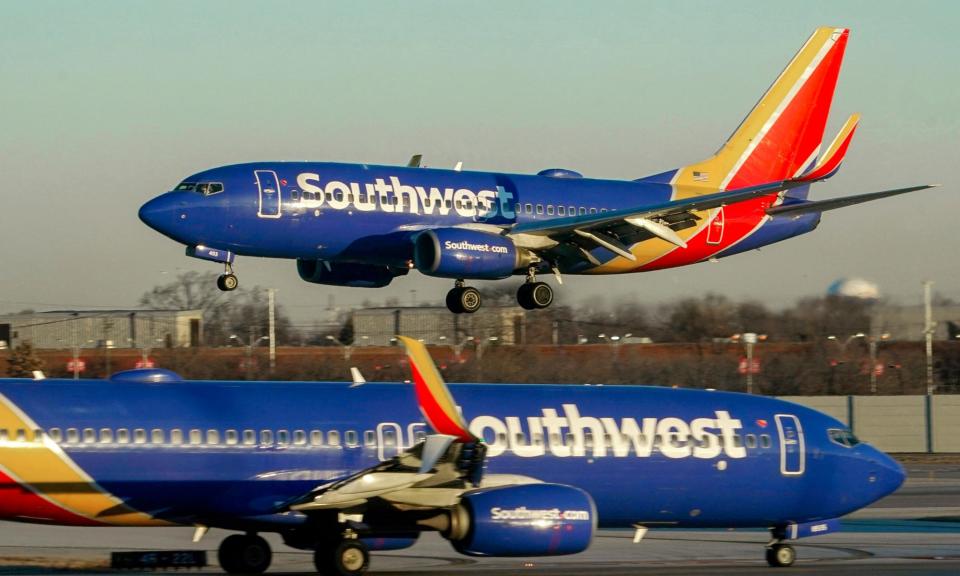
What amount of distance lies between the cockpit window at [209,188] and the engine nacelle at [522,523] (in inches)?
479

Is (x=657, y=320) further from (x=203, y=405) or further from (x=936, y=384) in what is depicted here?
(x=203, y=405)

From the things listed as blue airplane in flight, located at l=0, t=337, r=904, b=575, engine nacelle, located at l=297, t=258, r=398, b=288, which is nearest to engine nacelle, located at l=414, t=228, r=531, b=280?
engine nacelle, located at l=297, t=258, r=398, b=288

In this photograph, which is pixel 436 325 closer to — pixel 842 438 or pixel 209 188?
pixel 209 188

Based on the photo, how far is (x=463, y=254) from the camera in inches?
1319

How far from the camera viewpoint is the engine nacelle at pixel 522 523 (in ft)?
74.8

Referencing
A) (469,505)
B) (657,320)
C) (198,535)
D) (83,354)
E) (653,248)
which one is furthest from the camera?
(657,320)

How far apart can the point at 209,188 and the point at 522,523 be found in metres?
13.3

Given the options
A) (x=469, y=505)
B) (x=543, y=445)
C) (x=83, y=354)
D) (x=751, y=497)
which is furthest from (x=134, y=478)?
(x=83, y=354)

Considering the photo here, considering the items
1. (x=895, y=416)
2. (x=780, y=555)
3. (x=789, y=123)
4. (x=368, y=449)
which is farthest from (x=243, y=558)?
(x=895, y=416)

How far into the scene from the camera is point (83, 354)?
6144 centimetres

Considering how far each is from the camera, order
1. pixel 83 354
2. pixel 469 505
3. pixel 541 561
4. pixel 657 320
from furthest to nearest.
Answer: pixel 657 320, pixel 83 354, pixel 541 561, pixel 469 505

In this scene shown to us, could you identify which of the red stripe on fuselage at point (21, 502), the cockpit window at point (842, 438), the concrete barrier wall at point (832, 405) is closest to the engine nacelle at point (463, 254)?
the cockpit window at point (842, 438)

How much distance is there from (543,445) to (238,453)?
17.1 ft

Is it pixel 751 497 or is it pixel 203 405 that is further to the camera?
pixel 751 497
